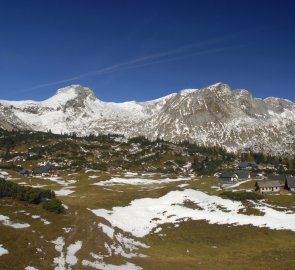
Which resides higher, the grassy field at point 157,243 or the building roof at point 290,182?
the building roof at point 290,182

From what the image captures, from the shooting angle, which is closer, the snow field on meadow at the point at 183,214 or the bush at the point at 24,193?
the snow field on meadow at the point at 183,214

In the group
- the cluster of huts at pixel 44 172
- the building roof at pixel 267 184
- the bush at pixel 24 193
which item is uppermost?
the cluster of huts at pixel 44 172

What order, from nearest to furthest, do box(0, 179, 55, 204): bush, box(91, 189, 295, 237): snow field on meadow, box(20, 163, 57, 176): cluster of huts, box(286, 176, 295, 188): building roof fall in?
1. box(91, 189, 295, 237): snow field on meadow
2. box(0, 179, 55, 204): bush
3. box(286, 176, 295, 188): building roof
4. box(20, 163, 57, 176): cluster of huts

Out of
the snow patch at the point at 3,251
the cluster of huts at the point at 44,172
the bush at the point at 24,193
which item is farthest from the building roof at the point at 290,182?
the cluster of huts at the point at 44,172

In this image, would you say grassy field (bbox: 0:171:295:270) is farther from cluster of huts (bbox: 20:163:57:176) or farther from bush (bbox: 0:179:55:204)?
cluster of huts (bbox: 20:163:57:176)

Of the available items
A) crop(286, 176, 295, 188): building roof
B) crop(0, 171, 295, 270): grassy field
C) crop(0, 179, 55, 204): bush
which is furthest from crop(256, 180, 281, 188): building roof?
crop(0, 179, 55, 204): bush

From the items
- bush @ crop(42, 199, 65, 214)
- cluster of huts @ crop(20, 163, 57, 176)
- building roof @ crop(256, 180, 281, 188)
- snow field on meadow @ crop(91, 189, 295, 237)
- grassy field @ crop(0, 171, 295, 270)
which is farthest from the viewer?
cluster of huts @ crop(20, 163, 57, 176)

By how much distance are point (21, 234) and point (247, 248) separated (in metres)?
36.7

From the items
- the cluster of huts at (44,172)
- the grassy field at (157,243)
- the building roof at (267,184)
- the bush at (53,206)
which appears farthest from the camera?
the cluster of huts at (44,172)

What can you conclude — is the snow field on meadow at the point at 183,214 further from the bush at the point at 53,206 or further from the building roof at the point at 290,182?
the building roof at the point at 290,182

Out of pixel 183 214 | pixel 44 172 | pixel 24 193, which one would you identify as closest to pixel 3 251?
pixel 24 193

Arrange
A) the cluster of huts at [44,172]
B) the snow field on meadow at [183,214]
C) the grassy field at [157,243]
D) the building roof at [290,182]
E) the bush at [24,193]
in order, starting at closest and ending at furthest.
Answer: the grassy field at [157,243] < the snow field on meadow at [183,214] < the bush at [24,193] < the building roof at [290,182] < the cluster of huts at [44,172]

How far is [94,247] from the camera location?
187 ft

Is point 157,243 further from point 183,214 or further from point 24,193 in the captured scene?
point 24,193
